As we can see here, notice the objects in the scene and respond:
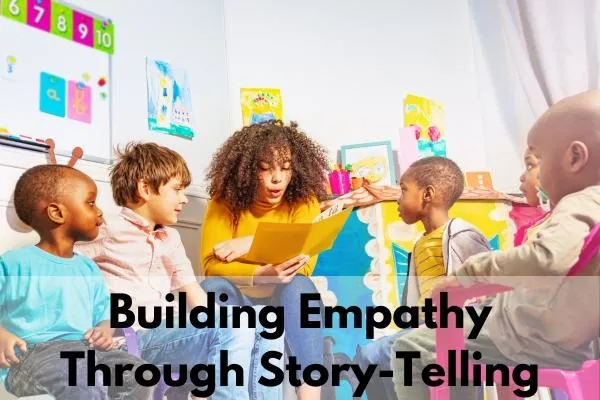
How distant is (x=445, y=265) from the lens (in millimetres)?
1399

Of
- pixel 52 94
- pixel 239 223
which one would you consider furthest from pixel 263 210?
pixel 52 94

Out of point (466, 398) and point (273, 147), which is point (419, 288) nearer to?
point (466, 398)

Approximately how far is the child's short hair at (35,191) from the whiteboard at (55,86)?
0.16m

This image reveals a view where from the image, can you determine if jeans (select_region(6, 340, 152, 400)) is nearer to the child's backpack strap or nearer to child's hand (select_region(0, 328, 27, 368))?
child's hand (select_region(0, 328, 27, 368))

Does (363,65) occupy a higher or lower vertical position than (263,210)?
higher

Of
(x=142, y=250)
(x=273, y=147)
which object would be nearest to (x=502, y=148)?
(x=273, y=147)

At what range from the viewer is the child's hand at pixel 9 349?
1.29 meters

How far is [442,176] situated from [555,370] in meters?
0.44

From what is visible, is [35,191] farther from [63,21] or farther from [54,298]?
[63,21]

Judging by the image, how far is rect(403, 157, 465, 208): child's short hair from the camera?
4.83 feet

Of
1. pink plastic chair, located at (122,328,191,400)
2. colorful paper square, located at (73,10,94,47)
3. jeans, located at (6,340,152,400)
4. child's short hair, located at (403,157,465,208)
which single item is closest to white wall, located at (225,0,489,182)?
child's short hair, located at (403,157,465,208)

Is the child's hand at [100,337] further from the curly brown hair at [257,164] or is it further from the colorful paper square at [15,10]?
the colorful paper square at [15,10]

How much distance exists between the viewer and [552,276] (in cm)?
121

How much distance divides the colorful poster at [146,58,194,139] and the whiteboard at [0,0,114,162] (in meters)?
0.10
